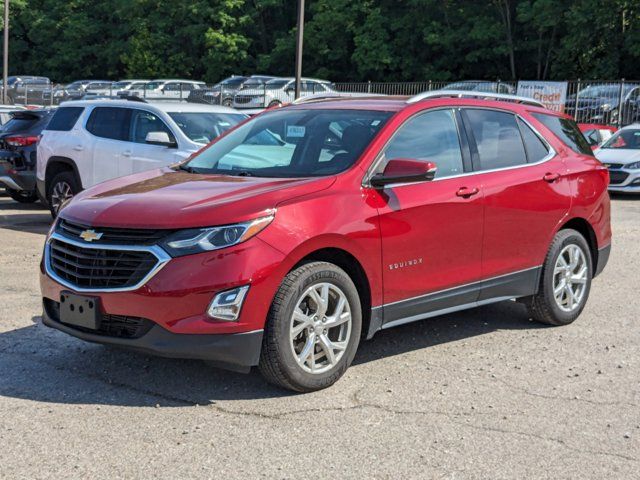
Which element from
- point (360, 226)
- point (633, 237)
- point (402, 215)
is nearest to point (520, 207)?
point (402, 215)

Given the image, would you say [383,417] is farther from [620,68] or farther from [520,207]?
[620,68]

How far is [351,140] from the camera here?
552 cm

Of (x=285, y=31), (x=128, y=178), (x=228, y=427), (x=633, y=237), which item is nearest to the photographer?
(x=228, y=427)

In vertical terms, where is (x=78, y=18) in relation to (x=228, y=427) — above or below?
above

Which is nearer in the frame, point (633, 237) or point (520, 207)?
point (520, 207)

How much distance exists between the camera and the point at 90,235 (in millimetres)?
4836

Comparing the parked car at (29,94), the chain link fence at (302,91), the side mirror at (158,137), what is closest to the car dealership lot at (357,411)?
the side mirror at (158,137)

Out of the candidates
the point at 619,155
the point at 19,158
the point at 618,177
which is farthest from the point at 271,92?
the point at 19,158

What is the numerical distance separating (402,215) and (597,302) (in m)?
3.08

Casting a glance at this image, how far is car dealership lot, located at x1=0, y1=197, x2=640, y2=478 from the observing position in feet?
13.0

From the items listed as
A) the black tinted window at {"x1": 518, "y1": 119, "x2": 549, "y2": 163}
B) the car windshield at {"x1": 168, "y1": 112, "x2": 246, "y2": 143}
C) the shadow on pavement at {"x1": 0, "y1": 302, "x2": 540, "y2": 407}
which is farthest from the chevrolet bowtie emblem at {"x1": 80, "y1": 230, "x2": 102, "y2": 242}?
the car windshield at {"x1": 168, "y1": 112, "x2": 246, "y2": 143}

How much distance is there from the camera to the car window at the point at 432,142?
559 cm

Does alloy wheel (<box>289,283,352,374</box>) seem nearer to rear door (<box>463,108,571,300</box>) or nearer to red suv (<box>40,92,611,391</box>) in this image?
red suv (<box>40,92,611,391</box>)

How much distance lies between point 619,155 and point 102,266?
50.5ft
